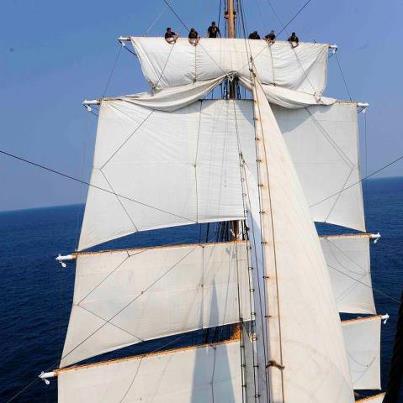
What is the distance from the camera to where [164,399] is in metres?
13.5

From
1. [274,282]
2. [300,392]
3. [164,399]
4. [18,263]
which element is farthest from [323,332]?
[18,263]

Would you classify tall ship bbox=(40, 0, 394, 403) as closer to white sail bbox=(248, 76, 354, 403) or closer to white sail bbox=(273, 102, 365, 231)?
white sail bbox=(273, 102, 365, 231)

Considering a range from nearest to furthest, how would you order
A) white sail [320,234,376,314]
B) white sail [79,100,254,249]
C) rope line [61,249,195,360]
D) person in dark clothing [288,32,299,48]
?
rope line [61,249,195,360] → white sail [79,100,254,249] → person in dark clothing [288,32,299,48] → white sail [320,234,376,314]

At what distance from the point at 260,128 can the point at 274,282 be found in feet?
8.91

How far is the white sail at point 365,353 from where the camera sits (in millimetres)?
16250

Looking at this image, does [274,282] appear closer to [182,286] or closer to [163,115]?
[182,286]

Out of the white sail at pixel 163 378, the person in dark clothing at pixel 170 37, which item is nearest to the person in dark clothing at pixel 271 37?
the person in dark clothing at pixel 170 37

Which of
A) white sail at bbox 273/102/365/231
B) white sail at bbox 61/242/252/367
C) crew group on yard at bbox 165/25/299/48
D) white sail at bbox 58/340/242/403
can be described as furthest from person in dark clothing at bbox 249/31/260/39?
white sail at bbox 58/340/242/403

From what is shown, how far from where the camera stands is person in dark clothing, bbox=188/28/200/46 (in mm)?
14290

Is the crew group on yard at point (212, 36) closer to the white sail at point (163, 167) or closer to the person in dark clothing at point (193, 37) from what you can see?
the person in dark clothing at point (193, 37)

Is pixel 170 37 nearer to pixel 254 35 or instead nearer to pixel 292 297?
pixel 254 35

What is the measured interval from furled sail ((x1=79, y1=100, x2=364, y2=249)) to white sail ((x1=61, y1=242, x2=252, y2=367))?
1.31 m

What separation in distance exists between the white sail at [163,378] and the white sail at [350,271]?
5.98 m

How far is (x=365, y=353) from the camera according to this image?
16.5 meters
